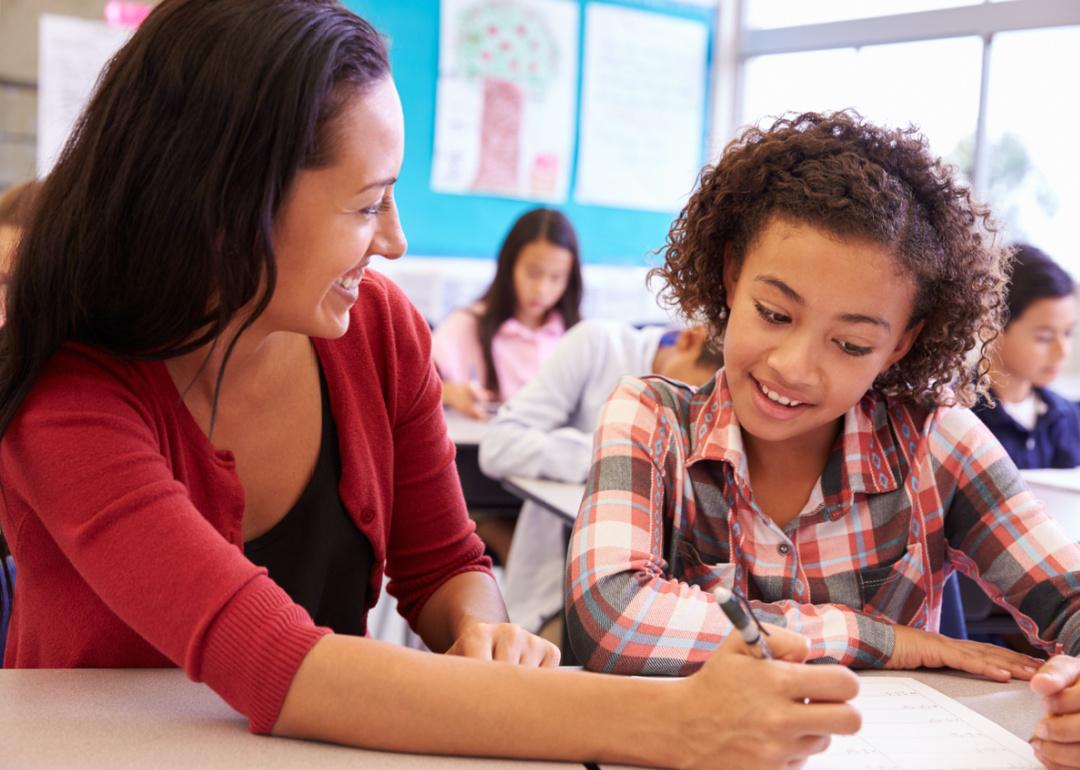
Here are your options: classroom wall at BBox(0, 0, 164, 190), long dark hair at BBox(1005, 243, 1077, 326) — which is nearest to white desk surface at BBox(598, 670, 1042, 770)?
long dark hair at BBox(1005, 243, 1077, 326)

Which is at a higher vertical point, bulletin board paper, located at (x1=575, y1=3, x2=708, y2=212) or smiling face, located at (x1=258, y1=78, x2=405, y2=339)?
bulletin board paper, located at (x1=575, y1=3, x2=708, y2=212)

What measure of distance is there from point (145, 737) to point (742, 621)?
472 millimetres

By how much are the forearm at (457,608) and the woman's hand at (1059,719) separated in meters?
0.56

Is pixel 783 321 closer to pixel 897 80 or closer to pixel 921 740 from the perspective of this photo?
pixel 921 740

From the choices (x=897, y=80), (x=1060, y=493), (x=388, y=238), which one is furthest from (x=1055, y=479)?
(x=897, y=80)

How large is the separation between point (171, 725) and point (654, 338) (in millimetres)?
2094

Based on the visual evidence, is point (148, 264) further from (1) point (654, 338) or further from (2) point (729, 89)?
(2) point (729, 89)

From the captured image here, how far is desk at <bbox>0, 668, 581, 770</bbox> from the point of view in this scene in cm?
79

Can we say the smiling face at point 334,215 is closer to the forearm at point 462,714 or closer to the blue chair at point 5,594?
the forearm at point 462,714

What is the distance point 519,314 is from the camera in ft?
13.5

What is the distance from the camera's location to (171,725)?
863 millimetres

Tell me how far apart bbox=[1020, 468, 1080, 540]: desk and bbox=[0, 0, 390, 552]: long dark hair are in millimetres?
1630

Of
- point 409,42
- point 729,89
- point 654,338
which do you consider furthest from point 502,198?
point 654,338

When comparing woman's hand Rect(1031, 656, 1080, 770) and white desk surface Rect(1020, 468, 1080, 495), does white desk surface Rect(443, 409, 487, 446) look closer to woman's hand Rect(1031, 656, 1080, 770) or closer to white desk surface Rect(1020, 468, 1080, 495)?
white desk surface Rect(1020, 468, 1080, 495)
